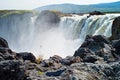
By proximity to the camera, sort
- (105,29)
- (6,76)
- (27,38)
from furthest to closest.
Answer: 1. (27,38)
2. (105,29)
3. (6,76)

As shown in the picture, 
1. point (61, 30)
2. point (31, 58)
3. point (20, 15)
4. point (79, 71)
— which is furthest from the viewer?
point (20, 15)

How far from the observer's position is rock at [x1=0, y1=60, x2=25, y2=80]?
46.9ft

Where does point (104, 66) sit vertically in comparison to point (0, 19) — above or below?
above

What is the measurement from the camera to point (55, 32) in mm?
94625

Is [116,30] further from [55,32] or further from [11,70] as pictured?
[55,32]

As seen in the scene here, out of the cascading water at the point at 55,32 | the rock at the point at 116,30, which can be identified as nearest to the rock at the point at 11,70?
the rock at the point at 116,30

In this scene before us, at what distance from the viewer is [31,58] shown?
99.7 feet

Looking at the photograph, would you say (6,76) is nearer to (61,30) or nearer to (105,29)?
(105,29)

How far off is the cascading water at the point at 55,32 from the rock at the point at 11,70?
41.5m

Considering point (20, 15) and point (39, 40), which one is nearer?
point (39, 40)

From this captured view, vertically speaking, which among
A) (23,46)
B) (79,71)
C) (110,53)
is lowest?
(23,46)

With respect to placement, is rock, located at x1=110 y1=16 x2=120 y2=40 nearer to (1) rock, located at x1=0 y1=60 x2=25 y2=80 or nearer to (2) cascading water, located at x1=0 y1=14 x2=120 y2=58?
(2) cascading water, located at x1=0 y1=14 x2=120 y2=58

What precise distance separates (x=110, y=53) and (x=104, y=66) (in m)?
12.8

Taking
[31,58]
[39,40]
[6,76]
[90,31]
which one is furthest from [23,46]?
[6,76]
